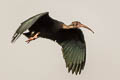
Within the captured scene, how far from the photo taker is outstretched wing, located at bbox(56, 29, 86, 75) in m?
7.64

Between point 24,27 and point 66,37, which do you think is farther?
point 66,37

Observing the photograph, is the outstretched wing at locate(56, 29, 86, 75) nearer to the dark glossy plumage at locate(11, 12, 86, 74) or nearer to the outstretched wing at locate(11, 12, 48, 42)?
the dark glossy plumage at locate(11, 12, 86, 74)

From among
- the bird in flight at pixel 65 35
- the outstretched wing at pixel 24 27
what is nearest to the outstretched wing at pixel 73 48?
the bird in flight at pixel 65 35

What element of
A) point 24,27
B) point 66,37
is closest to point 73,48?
point 66,37

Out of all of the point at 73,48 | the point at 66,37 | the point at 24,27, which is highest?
the point at 66,37

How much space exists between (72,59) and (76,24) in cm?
52

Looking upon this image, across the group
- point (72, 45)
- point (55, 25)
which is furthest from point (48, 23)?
point (72, 45)

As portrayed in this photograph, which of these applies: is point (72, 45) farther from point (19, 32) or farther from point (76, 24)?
point (19, 32)

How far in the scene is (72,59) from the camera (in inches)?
301

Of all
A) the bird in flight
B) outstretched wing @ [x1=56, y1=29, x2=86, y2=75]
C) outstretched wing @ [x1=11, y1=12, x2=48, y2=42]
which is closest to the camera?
outstretched wing @ [x1=11, y1=12, x2=48, y2=42]

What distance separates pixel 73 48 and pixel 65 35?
0.75ft

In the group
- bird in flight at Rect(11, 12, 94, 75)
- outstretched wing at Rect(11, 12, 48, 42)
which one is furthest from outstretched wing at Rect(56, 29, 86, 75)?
outstretched wing at Rect(11, 12, 48, 42)

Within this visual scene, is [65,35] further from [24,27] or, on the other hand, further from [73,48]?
[24,27]

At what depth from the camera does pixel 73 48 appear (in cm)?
779
